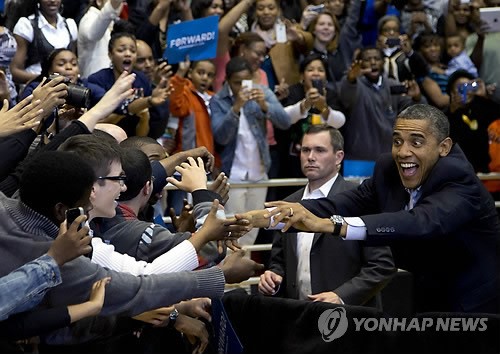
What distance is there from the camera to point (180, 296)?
4.36 meters

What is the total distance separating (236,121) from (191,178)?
11.5 feet

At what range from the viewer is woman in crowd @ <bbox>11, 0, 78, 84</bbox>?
8234mm

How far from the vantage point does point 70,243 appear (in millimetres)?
3900

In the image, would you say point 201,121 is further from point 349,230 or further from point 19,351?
point 19,351

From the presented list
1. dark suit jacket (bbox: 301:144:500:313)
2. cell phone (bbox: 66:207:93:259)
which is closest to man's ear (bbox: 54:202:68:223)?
cell phone (bbox: 66:207:93:259)

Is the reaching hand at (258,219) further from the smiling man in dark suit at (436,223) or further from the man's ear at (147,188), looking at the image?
the man's ear at (147,188)

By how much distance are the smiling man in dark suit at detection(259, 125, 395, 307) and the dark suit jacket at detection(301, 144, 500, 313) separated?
0.47 meters

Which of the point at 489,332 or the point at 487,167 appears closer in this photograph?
the point at 489,332

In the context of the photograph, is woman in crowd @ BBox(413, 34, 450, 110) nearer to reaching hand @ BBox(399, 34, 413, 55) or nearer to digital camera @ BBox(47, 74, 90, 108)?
reaching hand @ BBox(399, 34, 413, 55)

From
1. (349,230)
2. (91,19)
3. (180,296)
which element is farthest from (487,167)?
(180,296)

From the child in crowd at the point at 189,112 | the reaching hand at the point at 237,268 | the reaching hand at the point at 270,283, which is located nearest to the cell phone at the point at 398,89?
the child in crowd at the point at 189,112

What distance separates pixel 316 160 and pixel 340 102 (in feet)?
8.83

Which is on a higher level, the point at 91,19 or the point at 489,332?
the point at 91,19

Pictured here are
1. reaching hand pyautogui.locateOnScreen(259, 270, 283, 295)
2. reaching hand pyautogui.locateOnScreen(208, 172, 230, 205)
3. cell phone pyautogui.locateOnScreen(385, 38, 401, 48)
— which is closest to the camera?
reaching hand pyautogui.locateOnScreen(208, 172, 230, 205)
